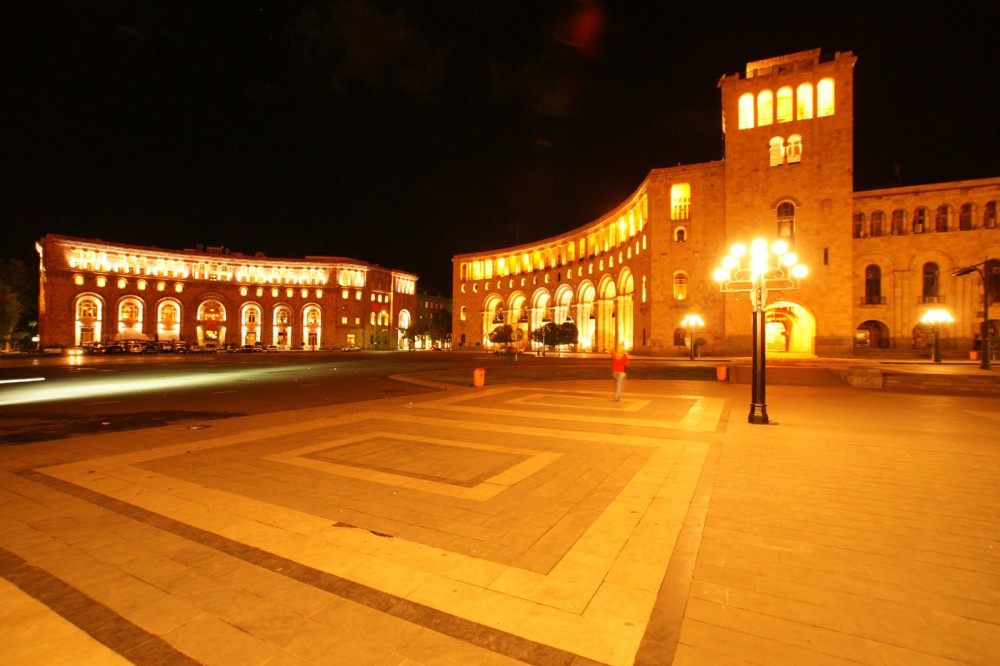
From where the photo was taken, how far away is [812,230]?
3756 cm

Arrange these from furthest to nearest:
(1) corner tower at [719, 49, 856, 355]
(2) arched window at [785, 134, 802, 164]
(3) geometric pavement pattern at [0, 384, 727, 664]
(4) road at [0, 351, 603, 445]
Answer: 1. (2) arched window at [785, 134, 802, 164]
2. (1) corner tower at [719, 49, 856, 355]
3. (4) road at [0, 351, 603, 445]
4. (3) geometric pavement pattern at [0, 384, 727, 664]

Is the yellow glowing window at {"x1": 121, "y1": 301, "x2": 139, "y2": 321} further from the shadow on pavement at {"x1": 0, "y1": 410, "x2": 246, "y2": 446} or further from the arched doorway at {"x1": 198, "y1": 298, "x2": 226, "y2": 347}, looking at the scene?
the shadow on pavement at {"x1": 0, "y1": 410, "x2": 246, "y2": 446}

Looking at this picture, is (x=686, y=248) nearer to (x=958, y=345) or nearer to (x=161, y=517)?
(x=958, y=345)

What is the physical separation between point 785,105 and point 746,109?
9.61 feet

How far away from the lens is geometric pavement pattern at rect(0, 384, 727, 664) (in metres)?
3.00

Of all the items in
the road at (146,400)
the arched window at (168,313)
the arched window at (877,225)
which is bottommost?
the road at (146,400)

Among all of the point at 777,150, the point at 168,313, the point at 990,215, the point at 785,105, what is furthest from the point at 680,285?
the point at 168,313

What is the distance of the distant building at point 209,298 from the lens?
→ 69.0 meters

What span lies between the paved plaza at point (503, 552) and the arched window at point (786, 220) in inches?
1390

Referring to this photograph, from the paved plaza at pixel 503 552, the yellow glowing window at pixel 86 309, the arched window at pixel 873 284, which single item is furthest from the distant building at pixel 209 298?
the arched window at pixel 873 284

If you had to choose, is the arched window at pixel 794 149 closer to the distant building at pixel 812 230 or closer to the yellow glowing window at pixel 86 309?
the distant building at pixel 812 230

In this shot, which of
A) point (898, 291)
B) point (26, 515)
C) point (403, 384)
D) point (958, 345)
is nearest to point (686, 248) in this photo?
point (898, 291)

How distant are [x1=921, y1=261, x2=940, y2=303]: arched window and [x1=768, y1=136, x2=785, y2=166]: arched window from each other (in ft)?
46.4

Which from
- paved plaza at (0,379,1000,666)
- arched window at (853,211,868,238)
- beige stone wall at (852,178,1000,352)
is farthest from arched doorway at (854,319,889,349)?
paved plaza at (0,379,1000,666)
